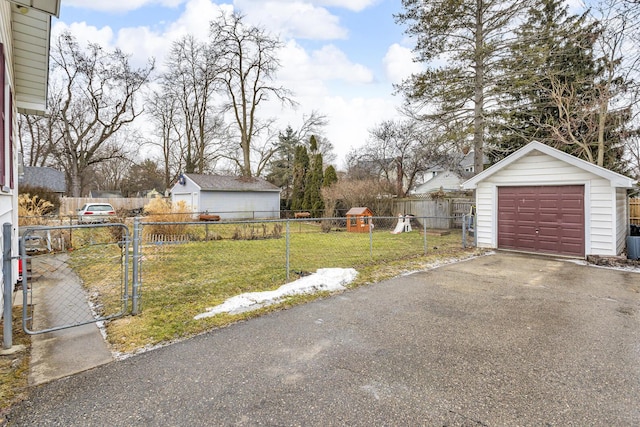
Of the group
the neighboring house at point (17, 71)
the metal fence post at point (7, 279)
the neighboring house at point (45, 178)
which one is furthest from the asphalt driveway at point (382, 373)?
the neighboring house at point (45, 178)

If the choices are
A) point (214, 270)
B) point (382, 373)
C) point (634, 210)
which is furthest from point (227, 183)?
point (382, 373)

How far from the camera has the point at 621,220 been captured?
9273 millimetres

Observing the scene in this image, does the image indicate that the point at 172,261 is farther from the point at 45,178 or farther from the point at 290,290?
the point at 45,178

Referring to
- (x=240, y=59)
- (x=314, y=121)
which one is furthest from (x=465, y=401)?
(x=314, y=121)

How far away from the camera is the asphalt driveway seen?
2.32 metres

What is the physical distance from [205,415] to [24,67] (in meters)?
6.93

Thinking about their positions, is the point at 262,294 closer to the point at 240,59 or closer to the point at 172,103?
the point at 240,59

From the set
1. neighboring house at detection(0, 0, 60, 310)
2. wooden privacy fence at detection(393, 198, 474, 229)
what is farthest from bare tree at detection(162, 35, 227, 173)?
neighboring house at detection(0, 0, 60, 310)

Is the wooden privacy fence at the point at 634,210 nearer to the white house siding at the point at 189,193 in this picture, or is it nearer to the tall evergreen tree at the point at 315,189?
the tall evergreen tree at the point at 315,189

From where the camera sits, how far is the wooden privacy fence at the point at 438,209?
1605cm

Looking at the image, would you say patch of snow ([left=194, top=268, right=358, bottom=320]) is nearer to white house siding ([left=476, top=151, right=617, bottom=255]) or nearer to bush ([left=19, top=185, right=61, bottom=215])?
white house siding ([left=476, top=151, right=617, bottom=255])

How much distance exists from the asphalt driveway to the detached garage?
14.3 feet

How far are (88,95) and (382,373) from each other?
101 feet

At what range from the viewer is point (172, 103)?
2991 cm
